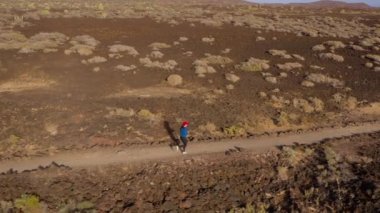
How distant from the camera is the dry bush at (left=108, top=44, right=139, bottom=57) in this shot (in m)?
37.6

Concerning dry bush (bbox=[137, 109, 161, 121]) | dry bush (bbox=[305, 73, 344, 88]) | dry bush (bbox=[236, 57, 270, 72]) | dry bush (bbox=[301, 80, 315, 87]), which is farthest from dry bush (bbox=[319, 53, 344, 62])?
dry bush (bbox=[137, 109, 161, 121])

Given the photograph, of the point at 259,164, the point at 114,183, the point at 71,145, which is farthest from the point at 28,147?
the point at 259,164

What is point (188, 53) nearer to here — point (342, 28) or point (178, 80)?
point (178, 80)

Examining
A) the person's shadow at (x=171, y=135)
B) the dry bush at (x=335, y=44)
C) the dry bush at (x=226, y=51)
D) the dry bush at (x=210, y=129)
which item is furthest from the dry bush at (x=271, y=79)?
the dry bush at (x=335, y=44)

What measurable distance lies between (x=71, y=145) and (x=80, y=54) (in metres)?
19.1

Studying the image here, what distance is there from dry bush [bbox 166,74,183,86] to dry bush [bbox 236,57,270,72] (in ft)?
22.7

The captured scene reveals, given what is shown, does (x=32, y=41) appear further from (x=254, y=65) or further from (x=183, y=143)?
(x=183, y=143)

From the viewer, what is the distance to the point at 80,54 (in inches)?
1442

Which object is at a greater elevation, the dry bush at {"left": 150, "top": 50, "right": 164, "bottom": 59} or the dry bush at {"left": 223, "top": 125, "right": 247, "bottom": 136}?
the dry bush at {"left": 223, "top": 125, "right": 247, "bottom": 136}

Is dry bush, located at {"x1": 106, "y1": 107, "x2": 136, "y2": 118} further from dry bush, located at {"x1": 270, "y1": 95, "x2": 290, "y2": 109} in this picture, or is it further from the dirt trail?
dry bush, located at {"x1": 270, "y1": 95, "x2": 290, "y2": 109}

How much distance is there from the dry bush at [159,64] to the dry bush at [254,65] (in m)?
5.78

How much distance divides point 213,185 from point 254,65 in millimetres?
20161

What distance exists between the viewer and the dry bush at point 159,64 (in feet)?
111

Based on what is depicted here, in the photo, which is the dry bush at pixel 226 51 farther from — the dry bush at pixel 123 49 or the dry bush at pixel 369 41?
the dry bush at pixel 369 41
